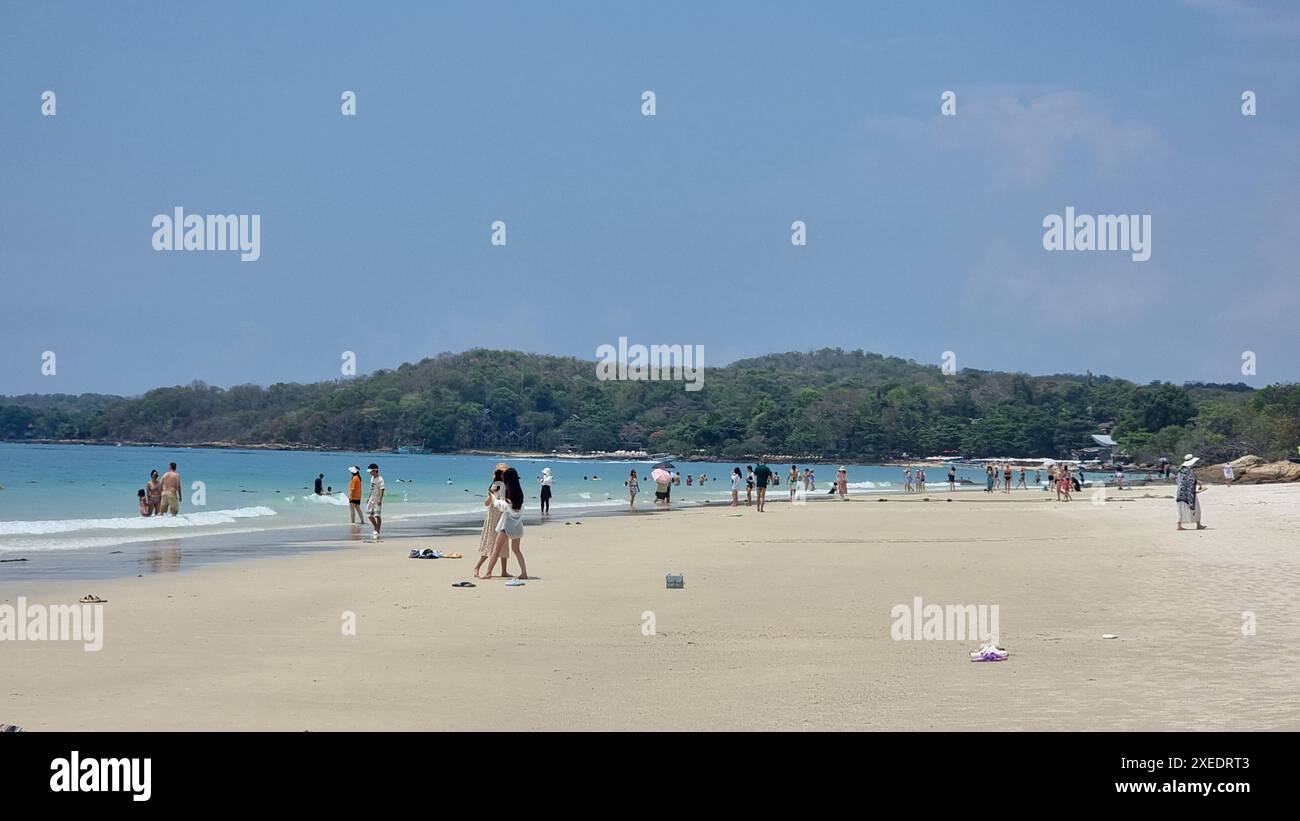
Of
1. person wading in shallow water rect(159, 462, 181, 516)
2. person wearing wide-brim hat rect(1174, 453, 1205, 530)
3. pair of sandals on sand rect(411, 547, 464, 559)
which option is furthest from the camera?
person wading in shallow water rect(159, 462, 181, 516)

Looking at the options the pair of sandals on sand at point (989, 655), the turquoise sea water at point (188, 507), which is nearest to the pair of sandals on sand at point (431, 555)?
the turquoise sea water at point (188, 507)

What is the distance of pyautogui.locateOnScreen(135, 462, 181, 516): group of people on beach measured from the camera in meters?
32.0

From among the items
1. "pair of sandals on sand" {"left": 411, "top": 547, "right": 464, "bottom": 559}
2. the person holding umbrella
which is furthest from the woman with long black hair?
the person holding umbrella

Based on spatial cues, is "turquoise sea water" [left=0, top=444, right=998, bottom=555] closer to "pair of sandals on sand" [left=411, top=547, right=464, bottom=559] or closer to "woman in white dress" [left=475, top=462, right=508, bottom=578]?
"pair of sandals on sand" [left=411, top=547, right=464, bottom=559]

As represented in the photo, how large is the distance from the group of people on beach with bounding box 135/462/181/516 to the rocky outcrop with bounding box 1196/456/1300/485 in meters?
49.5

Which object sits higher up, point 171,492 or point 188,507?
point 171,492

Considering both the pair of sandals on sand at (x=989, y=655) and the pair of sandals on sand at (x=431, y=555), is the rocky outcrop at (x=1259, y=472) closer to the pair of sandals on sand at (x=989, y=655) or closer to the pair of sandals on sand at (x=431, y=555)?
the pair of sandals on sand at (x=431, y=555)

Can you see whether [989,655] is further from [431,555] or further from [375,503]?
[375,503]

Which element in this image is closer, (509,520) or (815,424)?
(509,520)

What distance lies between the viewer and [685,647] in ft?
35.9

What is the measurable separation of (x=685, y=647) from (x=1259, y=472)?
60.5 metres
